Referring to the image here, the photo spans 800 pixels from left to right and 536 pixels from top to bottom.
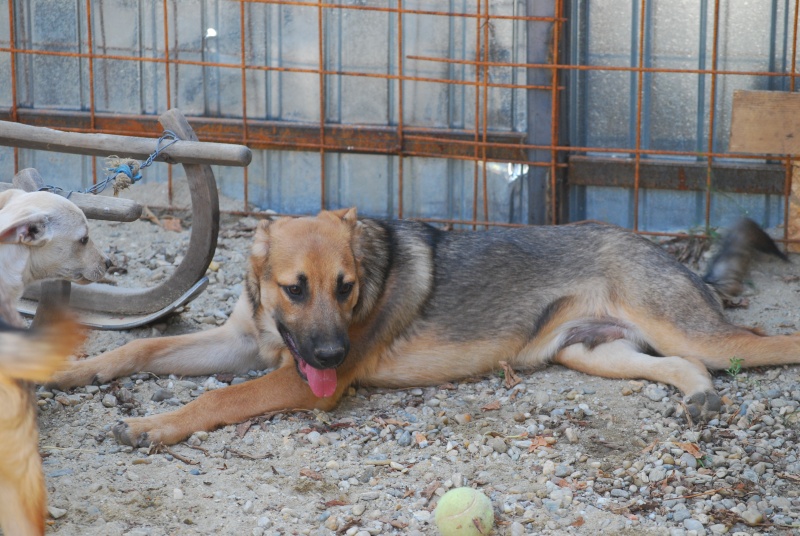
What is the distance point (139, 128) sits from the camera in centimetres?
760

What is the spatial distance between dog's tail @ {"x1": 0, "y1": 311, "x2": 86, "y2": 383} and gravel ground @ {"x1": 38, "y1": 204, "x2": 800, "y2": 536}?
3.88ft

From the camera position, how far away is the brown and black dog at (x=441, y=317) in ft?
16.2

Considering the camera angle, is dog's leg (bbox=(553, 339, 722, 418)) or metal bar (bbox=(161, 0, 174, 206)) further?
metal bar (bbox=(161, 0, 174, 206))

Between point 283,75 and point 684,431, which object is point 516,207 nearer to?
point 283,75

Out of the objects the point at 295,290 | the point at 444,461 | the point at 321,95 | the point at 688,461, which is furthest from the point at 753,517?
the point at 321,95

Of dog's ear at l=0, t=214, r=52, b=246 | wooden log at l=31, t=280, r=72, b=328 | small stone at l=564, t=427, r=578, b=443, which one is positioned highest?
dog's ear at l=0, t=214, r=52, b=246

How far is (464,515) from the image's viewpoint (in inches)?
148

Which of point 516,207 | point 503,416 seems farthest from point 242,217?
point 503,416

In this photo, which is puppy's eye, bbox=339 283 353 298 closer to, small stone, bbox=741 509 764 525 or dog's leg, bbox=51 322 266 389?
dog's leg, bbox=51 322 266 389

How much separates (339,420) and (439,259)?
1.19 metres

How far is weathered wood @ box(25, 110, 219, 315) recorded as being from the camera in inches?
221

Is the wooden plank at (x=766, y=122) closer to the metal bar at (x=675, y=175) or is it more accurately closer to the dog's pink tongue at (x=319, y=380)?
the metal bar at (x=675, y=175)

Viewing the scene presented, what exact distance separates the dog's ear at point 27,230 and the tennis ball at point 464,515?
88.6 inches

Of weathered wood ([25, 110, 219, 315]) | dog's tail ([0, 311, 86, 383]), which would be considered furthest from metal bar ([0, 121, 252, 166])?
dog's tail ([0, 311, 86, 383])
